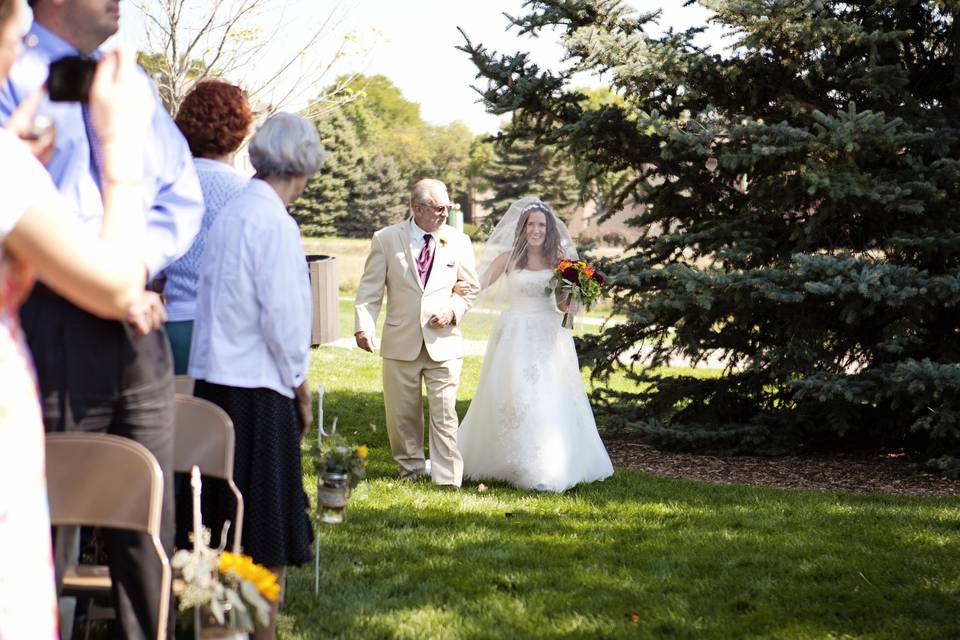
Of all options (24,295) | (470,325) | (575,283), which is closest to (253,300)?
(24,295)

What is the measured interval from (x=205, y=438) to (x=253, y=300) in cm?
56

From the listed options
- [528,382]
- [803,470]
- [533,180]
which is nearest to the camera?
[528,382]

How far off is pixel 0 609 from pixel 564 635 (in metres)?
3.17

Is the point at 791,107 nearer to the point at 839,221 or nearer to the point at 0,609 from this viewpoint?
the point at 839,221

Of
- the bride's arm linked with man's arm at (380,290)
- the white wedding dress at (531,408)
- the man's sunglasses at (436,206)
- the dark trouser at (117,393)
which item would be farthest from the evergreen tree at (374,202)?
the dark trouser at (117,393)

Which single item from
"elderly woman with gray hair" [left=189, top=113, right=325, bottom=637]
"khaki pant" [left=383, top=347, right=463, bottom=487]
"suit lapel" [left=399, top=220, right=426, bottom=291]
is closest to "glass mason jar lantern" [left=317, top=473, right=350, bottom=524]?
"elderly woman with gray hair" [left=189, top=113, right=325, bottom=637]

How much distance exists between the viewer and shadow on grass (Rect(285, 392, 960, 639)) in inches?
187

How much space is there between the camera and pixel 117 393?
2674 mm

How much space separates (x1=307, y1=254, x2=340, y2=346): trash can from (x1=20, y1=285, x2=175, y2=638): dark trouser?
2721mm

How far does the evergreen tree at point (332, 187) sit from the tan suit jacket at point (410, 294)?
51027 millimetres

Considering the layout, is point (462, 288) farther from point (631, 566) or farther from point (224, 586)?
point (224, 586)

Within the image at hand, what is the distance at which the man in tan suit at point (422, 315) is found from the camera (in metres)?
7.70

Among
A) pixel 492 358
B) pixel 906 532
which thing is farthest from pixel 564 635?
pixel 492 358

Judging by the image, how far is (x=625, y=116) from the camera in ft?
32.5
